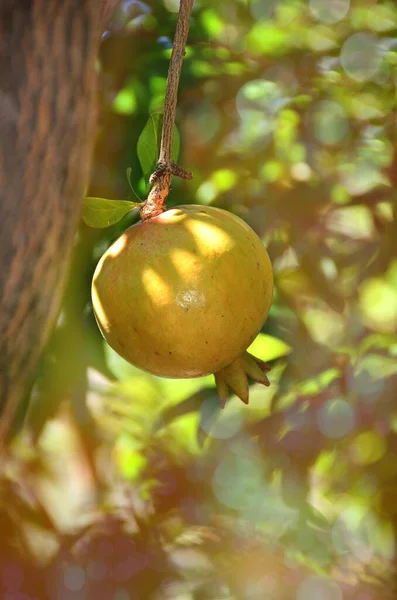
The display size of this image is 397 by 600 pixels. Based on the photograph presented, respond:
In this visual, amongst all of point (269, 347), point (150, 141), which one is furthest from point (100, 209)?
point (269, 347)

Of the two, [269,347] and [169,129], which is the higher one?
[169,129]

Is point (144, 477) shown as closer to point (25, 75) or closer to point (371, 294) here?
point (371, 294)

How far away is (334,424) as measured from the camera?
3.44 feet

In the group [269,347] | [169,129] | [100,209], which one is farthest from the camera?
[269,347]

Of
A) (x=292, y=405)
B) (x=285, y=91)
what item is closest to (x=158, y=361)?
(x=292, y=405)

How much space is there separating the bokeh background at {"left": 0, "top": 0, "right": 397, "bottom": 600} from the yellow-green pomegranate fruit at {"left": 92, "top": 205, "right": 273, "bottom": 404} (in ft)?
1.48

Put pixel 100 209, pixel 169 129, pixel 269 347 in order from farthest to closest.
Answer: pixel 269 347
pixel 100 209
pixel 169 129

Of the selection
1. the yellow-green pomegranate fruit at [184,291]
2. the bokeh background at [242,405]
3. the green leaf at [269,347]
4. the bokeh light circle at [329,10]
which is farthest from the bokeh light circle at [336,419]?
the bokeh light circle at [329,10]

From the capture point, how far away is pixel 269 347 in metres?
1.03

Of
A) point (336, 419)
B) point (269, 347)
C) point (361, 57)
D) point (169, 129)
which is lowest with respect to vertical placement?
A: point (336, 419)

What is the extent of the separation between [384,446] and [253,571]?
0.94 feet

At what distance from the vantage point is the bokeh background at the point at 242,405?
1.03 metres

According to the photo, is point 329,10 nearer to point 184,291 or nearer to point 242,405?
point 242,405

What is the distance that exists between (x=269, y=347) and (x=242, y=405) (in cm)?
10
